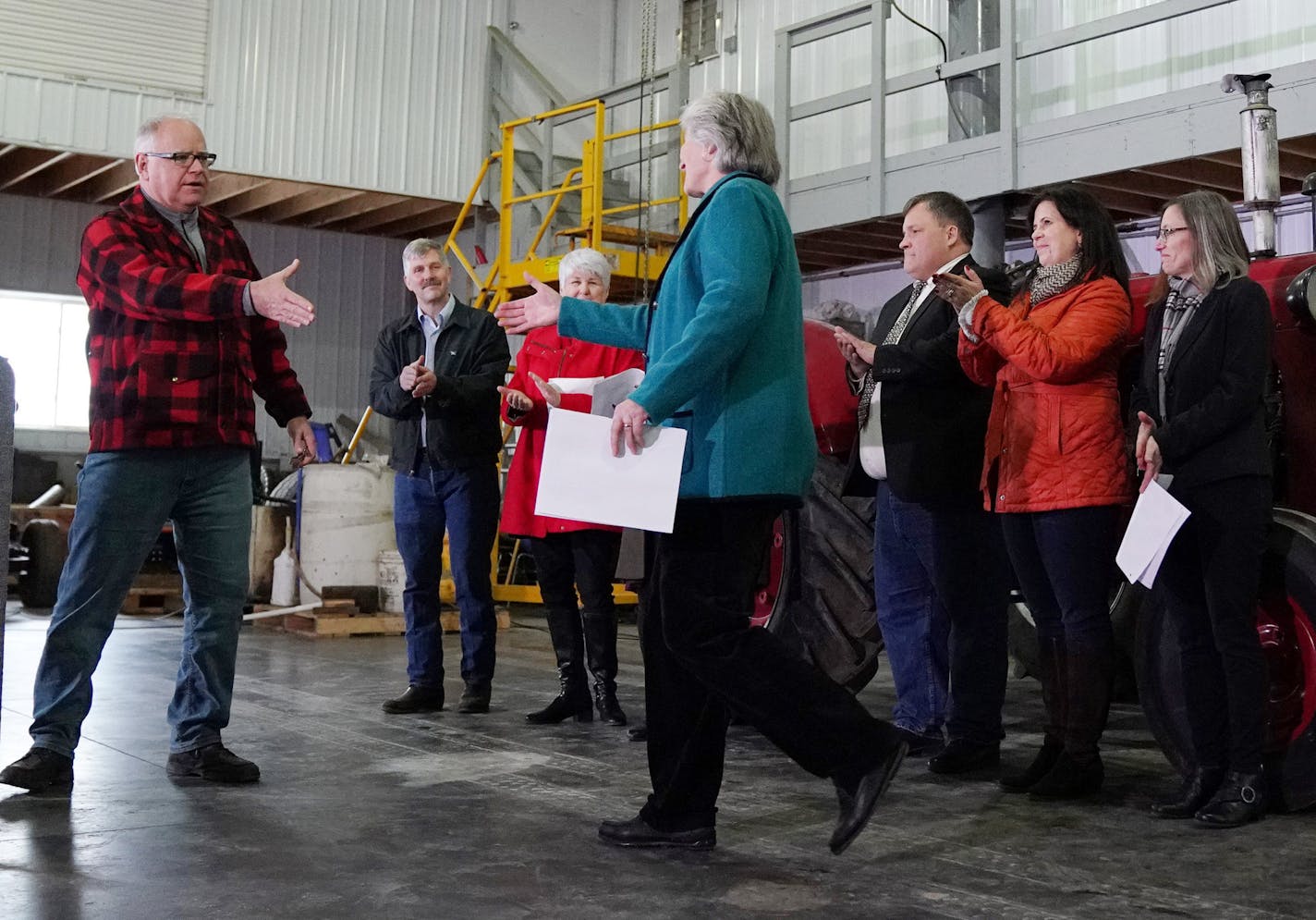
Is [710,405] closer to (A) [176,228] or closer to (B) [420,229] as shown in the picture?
(A) [176,228]

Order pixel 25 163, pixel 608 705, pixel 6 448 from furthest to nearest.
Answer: pixel 25 163 < pixel 608 705 < pixel 6 448

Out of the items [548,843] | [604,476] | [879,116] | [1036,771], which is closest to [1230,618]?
[1036,771]

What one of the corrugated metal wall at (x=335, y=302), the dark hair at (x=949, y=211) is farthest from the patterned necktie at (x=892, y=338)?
the corrugated metal wall at (x=335, y=302)

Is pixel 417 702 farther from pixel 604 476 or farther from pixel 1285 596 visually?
pixel 1285 596

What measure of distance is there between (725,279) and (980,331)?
0.93 m

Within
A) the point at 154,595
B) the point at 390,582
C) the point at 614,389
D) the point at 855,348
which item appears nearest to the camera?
the point at 614,389

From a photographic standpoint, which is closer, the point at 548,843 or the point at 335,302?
the point at 548,843

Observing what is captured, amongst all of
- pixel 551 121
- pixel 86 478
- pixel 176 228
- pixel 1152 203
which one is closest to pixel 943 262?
pixel 176 228

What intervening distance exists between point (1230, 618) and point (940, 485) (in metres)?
0.83

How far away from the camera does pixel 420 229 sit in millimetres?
15430

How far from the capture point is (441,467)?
183 inches

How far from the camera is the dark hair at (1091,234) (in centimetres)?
339

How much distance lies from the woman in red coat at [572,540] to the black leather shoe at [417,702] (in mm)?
402

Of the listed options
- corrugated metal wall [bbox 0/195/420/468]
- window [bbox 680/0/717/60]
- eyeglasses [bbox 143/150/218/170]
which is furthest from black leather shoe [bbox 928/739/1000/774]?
corrugated metal wall [bbox 0/195/420/468]
